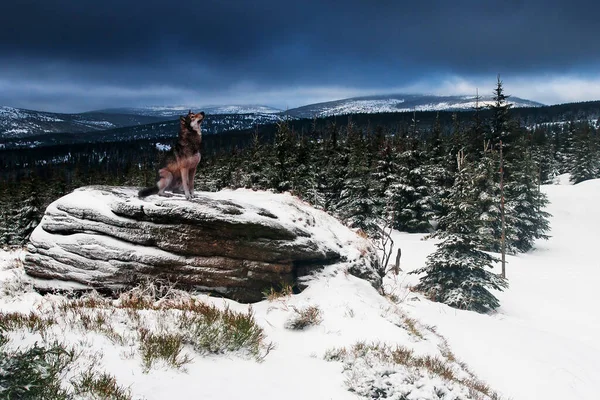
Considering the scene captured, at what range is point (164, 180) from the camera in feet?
26.0

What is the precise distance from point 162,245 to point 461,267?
1406cm

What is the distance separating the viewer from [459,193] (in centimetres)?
1700

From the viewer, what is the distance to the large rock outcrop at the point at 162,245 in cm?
708

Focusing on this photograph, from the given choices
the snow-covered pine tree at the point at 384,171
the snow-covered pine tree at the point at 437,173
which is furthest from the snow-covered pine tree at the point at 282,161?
the snow-covered pine tree at the point at 437,173

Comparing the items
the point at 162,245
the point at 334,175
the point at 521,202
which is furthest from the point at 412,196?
the point at 162,245

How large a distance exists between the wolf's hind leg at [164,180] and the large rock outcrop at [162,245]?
33cm

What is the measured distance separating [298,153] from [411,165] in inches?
466

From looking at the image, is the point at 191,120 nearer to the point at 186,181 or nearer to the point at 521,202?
the point at 186,181

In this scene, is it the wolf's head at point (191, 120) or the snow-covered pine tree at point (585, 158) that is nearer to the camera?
the wolf's head at point (191, 120)

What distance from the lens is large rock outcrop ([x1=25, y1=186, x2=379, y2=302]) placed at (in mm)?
7078

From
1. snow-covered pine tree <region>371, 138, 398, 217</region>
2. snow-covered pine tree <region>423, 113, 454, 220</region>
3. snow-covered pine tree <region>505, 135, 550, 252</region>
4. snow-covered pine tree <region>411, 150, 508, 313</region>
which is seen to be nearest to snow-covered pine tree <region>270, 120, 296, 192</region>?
snow-covered pine tree <region>371, 138, 398, 217</region>

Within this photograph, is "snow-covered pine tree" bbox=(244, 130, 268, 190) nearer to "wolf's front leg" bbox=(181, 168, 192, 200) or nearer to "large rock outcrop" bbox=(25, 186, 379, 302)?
"wolf's front leg" bbox=(181, 168, 192, 200)

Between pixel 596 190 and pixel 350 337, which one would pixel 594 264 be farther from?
pixel 350 337

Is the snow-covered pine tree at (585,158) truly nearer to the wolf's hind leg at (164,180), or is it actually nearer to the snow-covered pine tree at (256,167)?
the snow-covered pine tree at (256,167)
